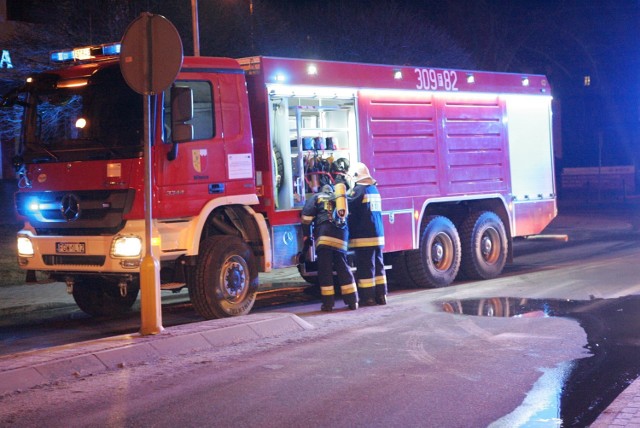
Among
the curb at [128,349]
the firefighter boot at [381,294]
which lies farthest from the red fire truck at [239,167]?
the firefighter boot at [381,294]

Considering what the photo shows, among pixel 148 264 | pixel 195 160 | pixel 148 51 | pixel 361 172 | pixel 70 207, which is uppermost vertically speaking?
pixel 148 51

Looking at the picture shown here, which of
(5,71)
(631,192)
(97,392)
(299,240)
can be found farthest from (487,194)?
(631,192)

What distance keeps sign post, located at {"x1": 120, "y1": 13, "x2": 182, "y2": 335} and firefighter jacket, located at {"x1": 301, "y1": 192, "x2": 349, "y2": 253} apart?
2.68m

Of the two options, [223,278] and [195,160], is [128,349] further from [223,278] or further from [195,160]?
[195,160]

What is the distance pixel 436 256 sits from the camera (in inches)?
518

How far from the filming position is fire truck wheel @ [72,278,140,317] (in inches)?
426

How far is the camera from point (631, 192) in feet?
156

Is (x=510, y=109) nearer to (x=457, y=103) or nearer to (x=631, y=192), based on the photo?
(x=457, y=103)

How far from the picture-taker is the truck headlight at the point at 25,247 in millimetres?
9788

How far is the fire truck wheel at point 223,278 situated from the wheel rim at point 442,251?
3.80 m

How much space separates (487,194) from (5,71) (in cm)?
1134

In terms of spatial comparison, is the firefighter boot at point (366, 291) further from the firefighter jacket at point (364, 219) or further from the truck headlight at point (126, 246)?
the truck headlight at point (126, 246)

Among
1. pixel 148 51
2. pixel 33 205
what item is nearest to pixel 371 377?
pixel 148 51

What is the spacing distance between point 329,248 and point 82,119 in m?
3.14
